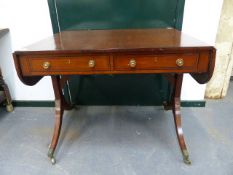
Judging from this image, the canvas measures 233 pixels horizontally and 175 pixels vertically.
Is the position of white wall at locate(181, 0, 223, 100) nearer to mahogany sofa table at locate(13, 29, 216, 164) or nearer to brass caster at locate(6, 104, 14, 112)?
mahogany sofa table at locate(13, 29, 216, 164)

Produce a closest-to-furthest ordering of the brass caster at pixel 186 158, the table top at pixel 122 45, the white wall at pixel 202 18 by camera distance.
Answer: the table top at pixel 122 45 < the brass caster at pixel 186 158 < the white wall at pixel 202 18

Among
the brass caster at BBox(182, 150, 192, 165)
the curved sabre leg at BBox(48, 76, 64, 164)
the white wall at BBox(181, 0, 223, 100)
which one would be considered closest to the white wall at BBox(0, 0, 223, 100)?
the white wall at BBox(181, 0, 223, 100)

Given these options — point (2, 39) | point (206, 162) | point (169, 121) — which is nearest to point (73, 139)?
point (169, 121)

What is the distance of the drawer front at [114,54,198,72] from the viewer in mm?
1065

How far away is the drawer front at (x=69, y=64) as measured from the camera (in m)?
1.08

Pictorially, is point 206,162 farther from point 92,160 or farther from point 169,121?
point 92,160

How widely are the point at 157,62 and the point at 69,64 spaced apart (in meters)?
0.49

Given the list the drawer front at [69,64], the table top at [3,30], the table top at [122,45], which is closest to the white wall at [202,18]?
the table top at [122,45]

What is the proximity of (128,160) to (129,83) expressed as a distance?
79 centimetres

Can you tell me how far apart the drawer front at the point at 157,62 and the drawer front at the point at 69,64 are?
84 millimetres

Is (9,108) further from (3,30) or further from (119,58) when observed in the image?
(119,58)

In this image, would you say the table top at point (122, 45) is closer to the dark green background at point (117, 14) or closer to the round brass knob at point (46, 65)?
the round brass knob at point (46, 65)

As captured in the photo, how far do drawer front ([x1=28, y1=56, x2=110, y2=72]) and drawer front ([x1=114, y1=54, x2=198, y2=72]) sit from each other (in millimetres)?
84

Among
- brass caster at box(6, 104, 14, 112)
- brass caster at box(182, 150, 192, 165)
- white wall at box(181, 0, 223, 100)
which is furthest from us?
brass caster at box(6, 104, 14, 112)
